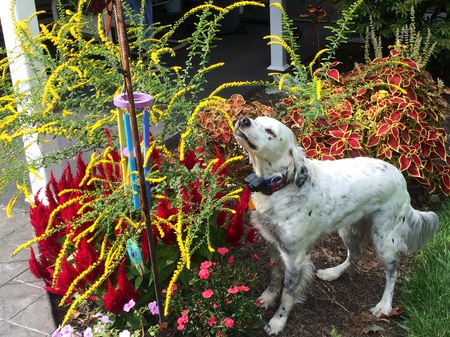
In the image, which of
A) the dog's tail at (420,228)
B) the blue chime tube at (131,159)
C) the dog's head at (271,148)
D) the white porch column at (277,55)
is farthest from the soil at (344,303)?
the white porch column at (277,55)

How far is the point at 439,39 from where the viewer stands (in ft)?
19.3

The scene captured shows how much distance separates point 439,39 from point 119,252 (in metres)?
4.75

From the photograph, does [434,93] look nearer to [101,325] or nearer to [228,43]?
[101,325]

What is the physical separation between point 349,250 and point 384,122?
1.07m

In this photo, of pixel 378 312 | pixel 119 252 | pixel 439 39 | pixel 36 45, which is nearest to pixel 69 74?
pixel 36 45

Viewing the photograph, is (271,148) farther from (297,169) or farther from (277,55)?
(277,55)

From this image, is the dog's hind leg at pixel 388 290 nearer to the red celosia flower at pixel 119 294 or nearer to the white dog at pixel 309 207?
the white dog at pixel 309 207

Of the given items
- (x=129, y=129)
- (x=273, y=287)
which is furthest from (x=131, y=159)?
(x=273, y=287)

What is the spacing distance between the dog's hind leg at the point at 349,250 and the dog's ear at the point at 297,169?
73 centimetres

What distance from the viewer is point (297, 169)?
2.67m

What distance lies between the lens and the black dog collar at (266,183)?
2691 millimetres

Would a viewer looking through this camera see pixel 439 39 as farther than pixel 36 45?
Yes

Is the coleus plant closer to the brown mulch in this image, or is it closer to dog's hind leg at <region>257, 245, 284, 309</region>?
the brown mulch

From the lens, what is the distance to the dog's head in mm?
2516
